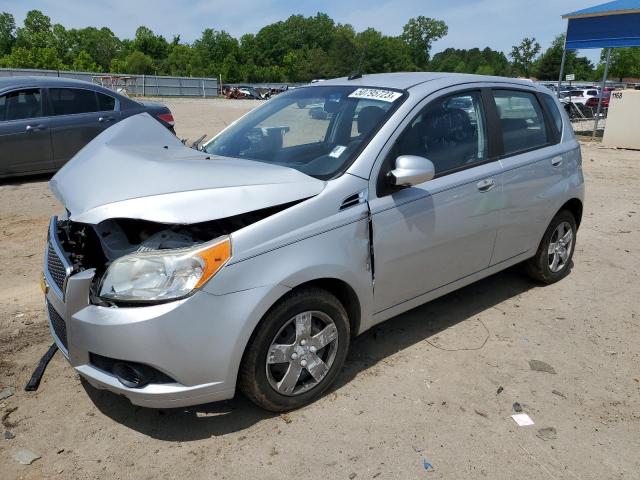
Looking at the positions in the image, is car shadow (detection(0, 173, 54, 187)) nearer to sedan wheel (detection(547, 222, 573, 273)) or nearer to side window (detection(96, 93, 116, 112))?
side window (detection(96, 93, 116, 112))

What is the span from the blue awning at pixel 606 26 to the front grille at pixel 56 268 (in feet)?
58.7

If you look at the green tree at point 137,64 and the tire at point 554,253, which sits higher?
the green tree at point 137,64

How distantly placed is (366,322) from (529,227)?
1.82 meters

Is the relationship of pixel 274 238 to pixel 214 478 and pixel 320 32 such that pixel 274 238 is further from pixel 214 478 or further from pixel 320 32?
pixel 320 32

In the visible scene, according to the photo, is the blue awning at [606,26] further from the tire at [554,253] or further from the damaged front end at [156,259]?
the damaged front end at [156,259]

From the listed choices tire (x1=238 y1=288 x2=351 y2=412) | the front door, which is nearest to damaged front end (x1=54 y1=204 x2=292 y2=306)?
tire (x1=238 y1=288 x2=351 y2=412)

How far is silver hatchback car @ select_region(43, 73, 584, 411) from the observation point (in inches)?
102

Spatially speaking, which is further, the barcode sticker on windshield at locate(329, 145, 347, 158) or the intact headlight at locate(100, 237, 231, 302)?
the barcode sticker on windshield at locate(329, 145, 347, 158)

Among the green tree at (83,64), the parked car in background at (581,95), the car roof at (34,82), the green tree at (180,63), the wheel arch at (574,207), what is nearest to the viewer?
the wheel arch at (574,207)

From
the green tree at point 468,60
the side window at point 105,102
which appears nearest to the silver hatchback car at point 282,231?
the side window at point 105,102

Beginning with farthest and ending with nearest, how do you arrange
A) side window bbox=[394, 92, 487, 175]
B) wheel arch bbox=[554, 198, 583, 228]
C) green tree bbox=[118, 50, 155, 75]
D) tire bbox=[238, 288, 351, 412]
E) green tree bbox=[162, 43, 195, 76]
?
1. green tree bbox=[162, 43, 195, 76]
2. green tree bbox=[118, 50, 155, 75]
3. wheel arch bbox=[554, 198, 583, 228]
4. side window bbox=[394, 92, 487, 175]
5. tire bbox=[238, 288, 351, 412]

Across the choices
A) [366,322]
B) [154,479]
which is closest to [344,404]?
[366,322]

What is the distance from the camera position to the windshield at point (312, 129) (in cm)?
334

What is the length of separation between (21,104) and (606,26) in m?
16.6
